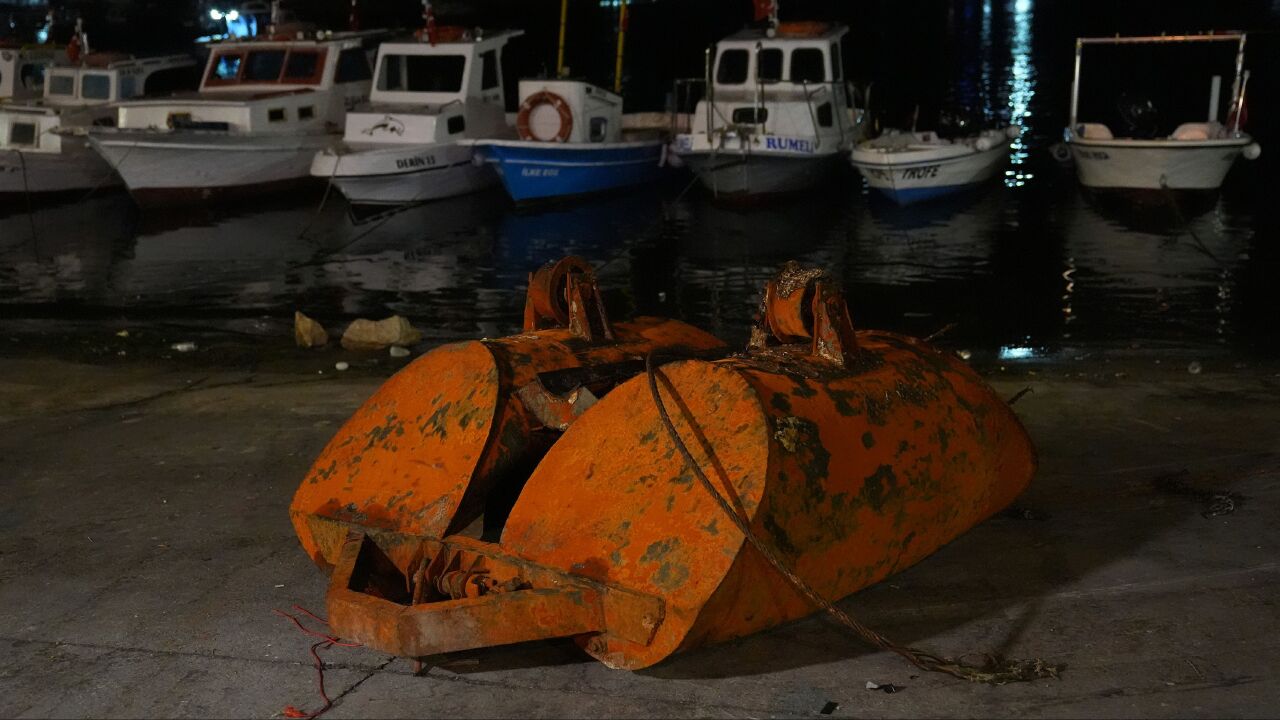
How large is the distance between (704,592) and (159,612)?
2.00 m

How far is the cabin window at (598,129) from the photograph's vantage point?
20938 millimetres

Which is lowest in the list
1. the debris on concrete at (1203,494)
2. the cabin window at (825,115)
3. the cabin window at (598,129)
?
the cabin window at (598,129)

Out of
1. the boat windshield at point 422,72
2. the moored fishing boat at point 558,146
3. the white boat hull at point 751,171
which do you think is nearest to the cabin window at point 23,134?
the boat windshield at point 422,72

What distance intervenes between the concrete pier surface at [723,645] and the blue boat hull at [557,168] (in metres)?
13.6

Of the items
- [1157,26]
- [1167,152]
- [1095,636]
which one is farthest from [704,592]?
[1157,26]

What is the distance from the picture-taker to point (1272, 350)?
1046 centimetres

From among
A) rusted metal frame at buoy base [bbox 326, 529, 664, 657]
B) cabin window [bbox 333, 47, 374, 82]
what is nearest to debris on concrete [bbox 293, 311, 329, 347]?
rusted metal frame at buoy base [bbox 326, 529, 664, 657]

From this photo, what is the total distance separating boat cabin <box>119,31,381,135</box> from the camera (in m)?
20.0

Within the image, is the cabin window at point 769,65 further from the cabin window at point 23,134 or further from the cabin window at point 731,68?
the cabin window at point 23,134

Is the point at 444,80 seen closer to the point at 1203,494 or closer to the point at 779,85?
the point at 779,85

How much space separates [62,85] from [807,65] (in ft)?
40.7

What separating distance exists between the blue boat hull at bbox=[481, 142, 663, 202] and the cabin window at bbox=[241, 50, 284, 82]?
13.3 feet

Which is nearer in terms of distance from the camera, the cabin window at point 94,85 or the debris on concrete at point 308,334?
the debris on concrete at point 308,334

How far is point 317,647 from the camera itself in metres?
4.17
